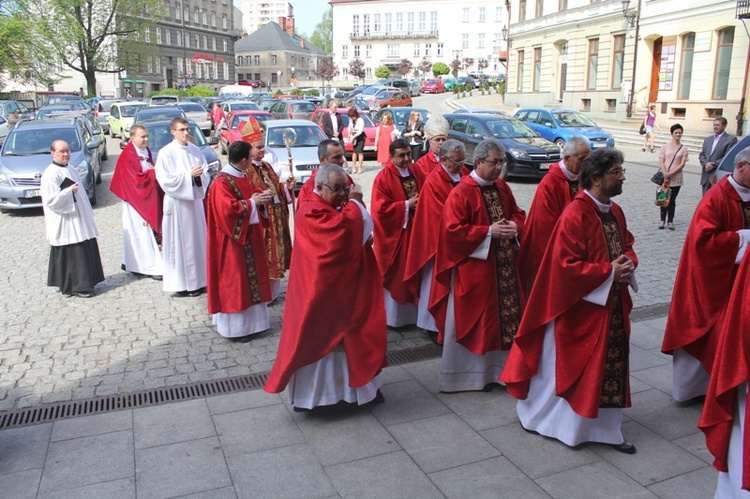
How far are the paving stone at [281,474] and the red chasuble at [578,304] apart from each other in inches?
65.0

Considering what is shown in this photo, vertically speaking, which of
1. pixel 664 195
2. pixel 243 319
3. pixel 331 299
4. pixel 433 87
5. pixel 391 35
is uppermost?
pixel 391 35

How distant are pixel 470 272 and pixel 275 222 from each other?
2829mm

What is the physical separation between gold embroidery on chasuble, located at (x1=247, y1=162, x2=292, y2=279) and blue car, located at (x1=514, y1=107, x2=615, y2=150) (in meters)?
14.4

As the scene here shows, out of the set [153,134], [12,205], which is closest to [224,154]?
[153,134]

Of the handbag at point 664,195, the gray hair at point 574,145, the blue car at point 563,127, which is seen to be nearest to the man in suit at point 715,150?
the handbag at point 664,195

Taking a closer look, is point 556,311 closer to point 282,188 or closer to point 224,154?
point 282,188

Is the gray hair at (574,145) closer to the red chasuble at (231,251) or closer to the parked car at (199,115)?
the red chasuble at (231,251)

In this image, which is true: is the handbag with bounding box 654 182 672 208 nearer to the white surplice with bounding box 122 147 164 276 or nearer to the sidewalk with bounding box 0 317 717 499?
the sidewalk with bounding box 0 317 717 499

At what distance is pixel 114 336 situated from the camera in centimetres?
673

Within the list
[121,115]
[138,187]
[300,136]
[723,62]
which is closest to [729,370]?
[138,187]

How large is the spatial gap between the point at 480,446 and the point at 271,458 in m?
1.41

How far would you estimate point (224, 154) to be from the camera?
875 inches

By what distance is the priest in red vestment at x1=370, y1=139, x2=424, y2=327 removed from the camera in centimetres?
654

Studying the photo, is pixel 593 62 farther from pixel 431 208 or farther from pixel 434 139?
pixel 431 208
